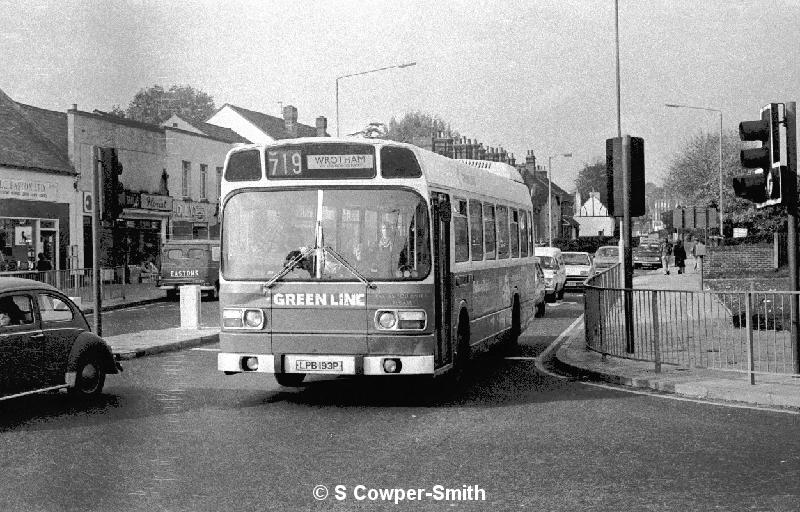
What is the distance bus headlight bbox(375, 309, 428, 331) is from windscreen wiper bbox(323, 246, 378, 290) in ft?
0.99

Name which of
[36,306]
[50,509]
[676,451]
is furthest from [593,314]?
[50,509]

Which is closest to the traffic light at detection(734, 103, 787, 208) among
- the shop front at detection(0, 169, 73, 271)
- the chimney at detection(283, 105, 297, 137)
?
the shop front at detection(0, 169, 73, 271)

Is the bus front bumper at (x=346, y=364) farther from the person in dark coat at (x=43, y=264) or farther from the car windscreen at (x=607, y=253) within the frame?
the car windscreen at (x=607, y=253)

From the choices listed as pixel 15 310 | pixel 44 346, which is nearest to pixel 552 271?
pixel 44 346

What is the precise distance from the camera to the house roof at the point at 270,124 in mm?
66062

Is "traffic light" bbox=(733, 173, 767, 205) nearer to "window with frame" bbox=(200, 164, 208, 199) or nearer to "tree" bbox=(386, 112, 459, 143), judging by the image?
"window with frame" bbox=(200, 164, 208, 199)

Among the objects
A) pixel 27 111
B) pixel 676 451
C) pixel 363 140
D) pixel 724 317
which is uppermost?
pixel 27 111

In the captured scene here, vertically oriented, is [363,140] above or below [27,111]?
below

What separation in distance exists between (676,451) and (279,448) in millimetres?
3298

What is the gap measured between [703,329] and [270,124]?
58.4 m

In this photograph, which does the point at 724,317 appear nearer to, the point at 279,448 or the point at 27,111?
the point at 279,448

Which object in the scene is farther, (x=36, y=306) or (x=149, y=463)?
(x=36, y=306)

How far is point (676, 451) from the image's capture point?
323 inches

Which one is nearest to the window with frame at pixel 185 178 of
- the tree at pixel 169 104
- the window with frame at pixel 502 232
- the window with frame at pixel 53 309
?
the tree at pixel 169 104
